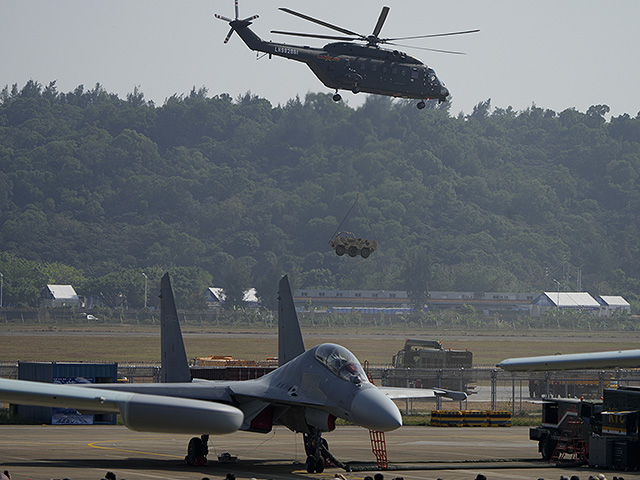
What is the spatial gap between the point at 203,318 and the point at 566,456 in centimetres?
14345

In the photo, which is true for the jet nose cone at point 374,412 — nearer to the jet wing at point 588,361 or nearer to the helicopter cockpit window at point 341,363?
the helicopter cockpit window at point 341,363

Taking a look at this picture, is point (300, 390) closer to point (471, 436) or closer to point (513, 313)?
point (471, 436)

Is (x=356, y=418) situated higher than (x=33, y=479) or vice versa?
(x=356, y=418)

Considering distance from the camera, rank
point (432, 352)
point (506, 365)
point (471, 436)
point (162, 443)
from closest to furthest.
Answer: point (506, 365)
point (162, 443)
point (471, 436)
point (432, 352)

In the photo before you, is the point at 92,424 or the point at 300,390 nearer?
the point at 300,390

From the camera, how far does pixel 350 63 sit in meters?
55.2

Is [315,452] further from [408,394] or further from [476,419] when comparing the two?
[476,419]

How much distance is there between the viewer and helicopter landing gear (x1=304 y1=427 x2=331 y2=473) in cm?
2425

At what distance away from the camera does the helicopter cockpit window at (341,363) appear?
23.9 meters

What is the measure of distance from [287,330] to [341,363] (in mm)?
6769

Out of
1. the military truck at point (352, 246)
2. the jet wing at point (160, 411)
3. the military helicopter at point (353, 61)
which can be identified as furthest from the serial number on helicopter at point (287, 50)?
the jet wing at point (160, 411)

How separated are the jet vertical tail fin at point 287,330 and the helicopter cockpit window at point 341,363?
5.90 m

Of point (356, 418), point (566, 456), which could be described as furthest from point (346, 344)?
point (356, 418)

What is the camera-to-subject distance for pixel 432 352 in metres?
62.7
